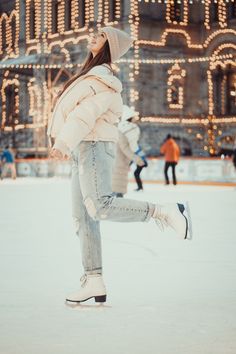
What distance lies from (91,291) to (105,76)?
104 cm

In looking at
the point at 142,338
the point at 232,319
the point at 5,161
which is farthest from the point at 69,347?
the point at 5,161

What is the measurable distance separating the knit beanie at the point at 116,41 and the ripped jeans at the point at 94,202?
0.46 m

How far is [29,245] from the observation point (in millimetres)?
5730

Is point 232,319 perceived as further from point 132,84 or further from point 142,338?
point 132,84

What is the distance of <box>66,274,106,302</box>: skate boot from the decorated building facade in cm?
2524

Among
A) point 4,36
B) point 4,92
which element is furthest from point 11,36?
point 4,92

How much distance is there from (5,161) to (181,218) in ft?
72.4

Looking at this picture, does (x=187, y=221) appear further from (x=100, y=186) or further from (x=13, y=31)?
(x=13, y=31)

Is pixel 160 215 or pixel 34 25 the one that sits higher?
pixel 34 25

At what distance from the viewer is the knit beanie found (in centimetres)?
346

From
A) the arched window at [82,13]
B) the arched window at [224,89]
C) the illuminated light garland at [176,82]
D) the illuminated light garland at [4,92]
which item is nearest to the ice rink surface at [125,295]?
the illuminated light garland at [176,82]

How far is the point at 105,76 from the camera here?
342 centimetres

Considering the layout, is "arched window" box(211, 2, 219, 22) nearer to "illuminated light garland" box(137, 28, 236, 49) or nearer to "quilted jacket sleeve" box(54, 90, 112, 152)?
"illuminated light garland" box(137, 28, 236, 49)

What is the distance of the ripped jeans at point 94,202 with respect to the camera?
11.1ft
